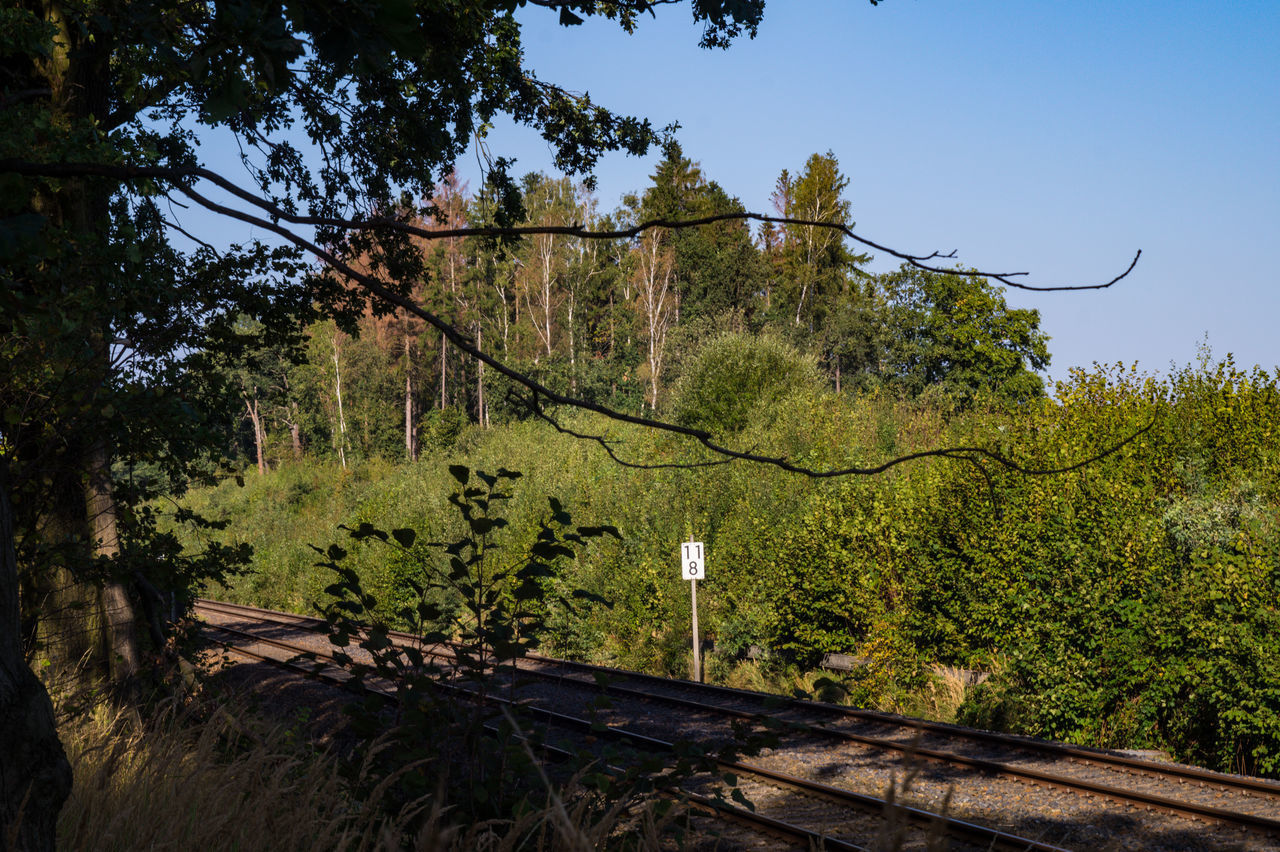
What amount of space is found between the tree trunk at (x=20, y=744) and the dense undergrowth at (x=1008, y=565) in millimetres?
2481

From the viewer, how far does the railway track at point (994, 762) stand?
7.76 metres

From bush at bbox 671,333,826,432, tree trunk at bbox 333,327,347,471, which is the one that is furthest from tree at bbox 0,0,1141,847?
tree trunk at bbox 333,327,347,471

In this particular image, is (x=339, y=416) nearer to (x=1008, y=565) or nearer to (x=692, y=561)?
(x=692, y=561)

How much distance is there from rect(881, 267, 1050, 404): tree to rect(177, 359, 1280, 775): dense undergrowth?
49.2ft

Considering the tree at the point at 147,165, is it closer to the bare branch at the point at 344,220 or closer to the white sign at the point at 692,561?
the bare branch at the point at 344,220

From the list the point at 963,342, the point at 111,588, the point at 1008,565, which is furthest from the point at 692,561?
the point at 963,342

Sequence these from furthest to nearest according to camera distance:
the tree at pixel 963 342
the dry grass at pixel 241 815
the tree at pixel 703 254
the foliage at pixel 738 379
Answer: the tree at pixel 703 254, the tree at pixel 963 342, the foliage at pixel 738 379, the dry grass at pixel 241 815

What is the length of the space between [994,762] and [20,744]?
9217 millimetres

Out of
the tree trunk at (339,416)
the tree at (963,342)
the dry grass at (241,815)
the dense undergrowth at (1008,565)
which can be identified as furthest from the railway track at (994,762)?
the tree trunk at (339,416)

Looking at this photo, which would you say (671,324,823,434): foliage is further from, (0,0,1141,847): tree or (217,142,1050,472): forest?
(0,0,1141,847): tree

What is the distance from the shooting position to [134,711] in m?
6.23

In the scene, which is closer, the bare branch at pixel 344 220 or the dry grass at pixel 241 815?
the bare branch at pixel 344 220

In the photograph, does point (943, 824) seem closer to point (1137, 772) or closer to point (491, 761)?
point (491, 761)

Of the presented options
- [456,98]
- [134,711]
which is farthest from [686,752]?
[456,98]
